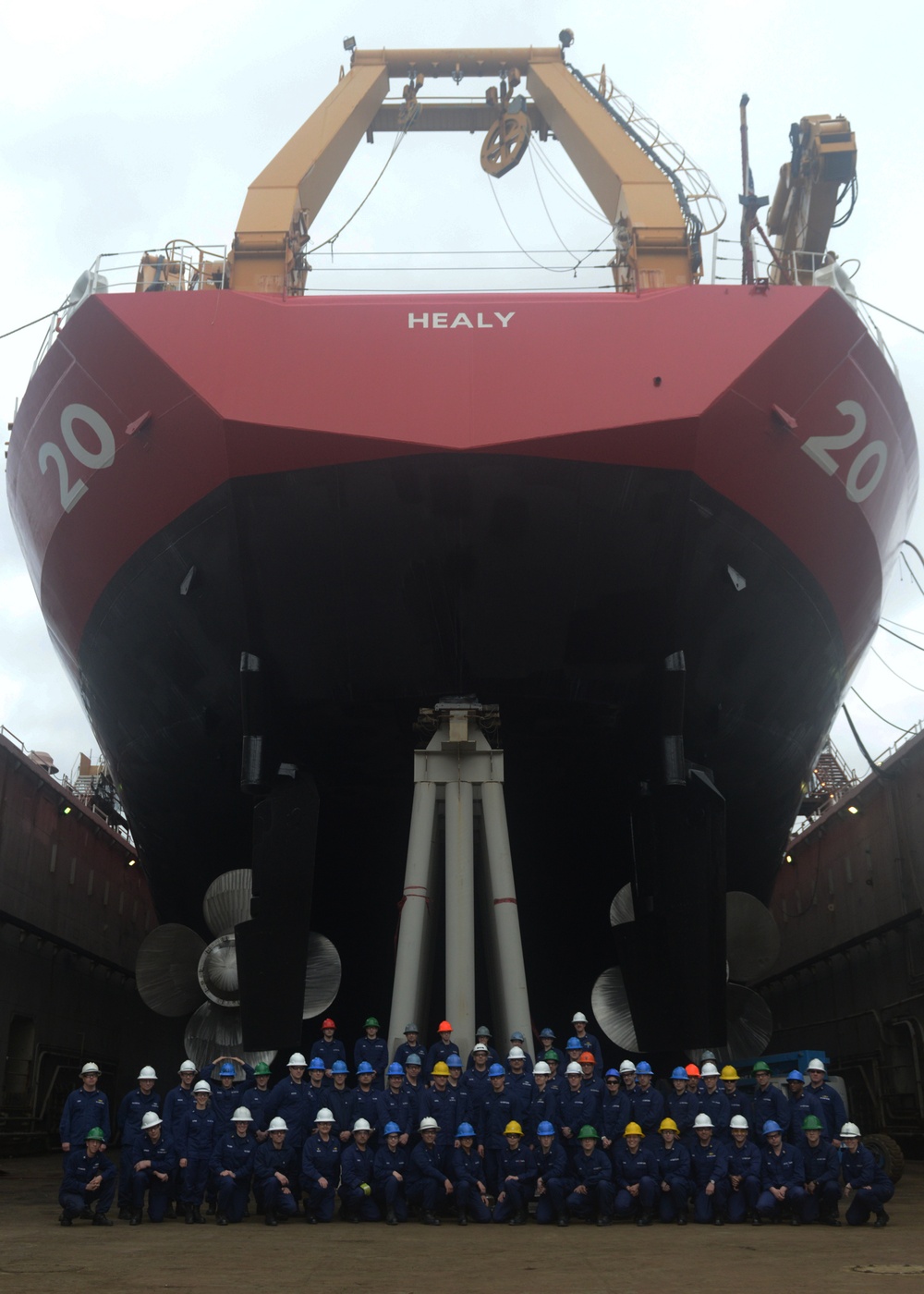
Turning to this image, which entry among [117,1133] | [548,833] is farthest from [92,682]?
[117,1133]

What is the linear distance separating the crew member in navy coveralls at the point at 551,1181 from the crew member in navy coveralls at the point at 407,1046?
1.20 metres

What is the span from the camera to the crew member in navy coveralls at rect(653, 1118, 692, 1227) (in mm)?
7031

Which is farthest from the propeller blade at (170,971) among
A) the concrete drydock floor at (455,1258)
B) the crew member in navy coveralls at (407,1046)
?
the concrete drydock floor at (455,1258)

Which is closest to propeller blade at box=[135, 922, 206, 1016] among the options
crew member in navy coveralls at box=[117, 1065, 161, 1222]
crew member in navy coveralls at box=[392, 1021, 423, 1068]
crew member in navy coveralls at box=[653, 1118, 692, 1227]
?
crew member in navy coveralls at box=[117, 1065, 161, 1222]

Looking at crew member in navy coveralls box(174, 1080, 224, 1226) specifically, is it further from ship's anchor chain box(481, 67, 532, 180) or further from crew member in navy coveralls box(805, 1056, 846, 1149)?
ship's anchor chain box(481, 67, 532, 180)

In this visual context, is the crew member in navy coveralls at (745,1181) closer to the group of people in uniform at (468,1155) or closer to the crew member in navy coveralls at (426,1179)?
the group of people in uniform at (468,1155)

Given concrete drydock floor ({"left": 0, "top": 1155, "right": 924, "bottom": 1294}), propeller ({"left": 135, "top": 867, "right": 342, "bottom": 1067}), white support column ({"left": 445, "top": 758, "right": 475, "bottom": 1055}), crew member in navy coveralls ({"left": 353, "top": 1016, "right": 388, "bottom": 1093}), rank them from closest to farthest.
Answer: concrete drydock floor ({"left": 0, "top": 1155, "right": 924, "bottom": 1294}) → white support column ({"left": 445, "top": 758, "right": 475, "bottom": 1055}) → crew member in navy coveralls ({"left": 353, "top": 1016, "right": 388, "bottom": 1093}) → propeller ({"left": 135, "top": 867, "right": 342, "bottom": 1067})

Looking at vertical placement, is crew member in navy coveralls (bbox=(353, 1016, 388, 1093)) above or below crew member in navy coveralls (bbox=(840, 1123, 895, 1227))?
above

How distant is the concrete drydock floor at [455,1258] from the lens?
4492mm

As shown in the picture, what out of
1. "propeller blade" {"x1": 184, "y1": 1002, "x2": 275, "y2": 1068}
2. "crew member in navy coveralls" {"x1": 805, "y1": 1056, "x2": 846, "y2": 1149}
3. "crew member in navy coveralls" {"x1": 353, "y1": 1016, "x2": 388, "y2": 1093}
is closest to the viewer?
"crew member in navy coveralls" {"x1": 805, "y1": 1056, "x2": 846, "y2": 1149}

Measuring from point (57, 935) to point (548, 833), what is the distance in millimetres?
8206

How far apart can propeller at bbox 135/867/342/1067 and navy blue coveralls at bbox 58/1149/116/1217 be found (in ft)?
9.21

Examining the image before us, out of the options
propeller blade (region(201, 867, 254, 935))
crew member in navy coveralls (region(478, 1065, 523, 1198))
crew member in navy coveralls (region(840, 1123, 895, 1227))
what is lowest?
crew member in navy coveralls (region(840, 1123, 895, 1227))

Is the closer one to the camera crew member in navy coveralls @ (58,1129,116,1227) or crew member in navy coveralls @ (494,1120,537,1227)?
crew member in navy coveralls @ (58,1129,116,1227)
